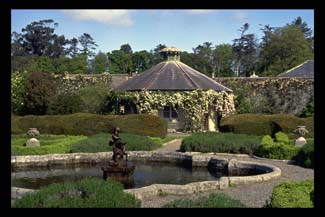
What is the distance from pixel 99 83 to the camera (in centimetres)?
3516

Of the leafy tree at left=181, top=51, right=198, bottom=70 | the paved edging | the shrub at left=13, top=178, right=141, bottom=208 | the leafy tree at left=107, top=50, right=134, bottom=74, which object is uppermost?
the leafy tree at left=181, top=51, right=198, bottom=70

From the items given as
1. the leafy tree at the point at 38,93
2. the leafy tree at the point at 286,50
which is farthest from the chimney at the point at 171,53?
the leafy tree at the point at 286,50

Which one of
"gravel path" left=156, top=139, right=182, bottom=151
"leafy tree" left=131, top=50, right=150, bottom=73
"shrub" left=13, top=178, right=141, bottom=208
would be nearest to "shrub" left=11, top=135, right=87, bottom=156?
"gravel path" left=156, top=139, right=182, bottom=151

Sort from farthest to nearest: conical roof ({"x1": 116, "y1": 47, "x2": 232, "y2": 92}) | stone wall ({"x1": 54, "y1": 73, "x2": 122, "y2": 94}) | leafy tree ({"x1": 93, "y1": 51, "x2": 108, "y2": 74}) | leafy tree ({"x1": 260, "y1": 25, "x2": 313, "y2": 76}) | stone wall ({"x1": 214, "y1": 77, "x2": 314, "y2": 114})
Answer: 1. leafy tree ({"x1": 93, "y1": 51, "x2": 108, "y2": 74})
2. leafy tree ({"x1": 260, "y1": 25, "x2": 313, "y2": 76})
3. stone wall ({"x1": 54, "y1": 73, "x2": 122, "y2": 94})
4. stone wall ({"x1": 214, "y1": 77, "x2": 314, "y2": 114})
5. conical roof ({"x1": 116, "y1": 47, "x2": 232, "y2": 92})

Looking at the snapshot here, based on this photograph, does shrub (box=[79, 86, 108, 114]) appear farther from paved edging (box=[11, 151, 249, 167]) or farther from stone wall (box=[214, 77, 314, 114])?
paved edging (box=[11, 151, 249, 167])

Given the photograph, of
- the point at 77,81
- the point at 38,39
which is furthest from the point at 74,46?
the point at 77,81

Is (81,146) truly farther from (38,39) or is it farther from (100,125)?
(38,39)

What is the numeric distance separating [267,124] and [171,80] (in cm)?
894

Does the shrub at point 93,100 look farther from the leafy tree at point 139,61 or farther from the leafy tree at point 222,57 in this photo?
the leafy tree at point 222,57

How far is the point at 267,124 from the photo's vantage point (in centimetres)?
2448

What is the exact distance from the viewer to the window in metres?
30.7

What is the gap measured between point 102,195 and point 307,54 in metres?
50.5

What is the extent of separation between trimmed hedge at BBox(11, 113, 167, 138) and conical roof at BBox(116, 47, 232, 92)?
6316mm
